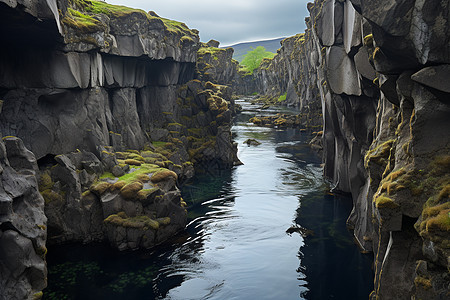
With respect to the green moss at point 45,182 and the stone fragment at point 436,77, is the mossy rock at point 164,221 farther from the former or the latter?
the stone fragment at point 436,77

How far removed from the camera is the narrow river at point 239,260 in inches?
987

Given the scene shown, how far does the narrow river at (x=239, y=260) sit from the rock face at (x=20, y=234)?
4.08m

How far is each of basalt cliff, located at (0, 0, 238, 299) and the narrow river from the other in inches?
101

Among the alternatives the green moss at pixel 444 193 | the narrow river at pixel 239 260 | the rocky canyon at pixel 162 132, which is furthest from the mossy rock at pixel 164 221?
the green moss at pixel 444 193

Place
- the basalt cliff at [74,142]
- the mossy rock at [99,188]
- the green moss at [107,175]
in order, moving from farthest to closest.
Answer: the green moss at [107,175] → the mossy rock at [99,188] → the basalt cliff at [74,142]

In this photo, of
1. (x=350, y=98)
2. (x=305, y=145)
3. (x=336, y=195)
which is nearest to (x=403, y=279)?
(x=350, y=98)

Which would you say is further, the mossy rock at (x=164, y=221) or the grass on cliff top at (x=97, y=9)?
the grass on cliff top at (x=97, y=9)

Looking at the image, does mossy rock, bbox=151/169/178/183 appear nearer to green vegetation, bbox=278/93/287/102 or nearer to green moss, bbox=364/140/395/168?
green moss, bbox=364/140/395/168

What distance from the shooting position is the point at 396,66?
15.8 meters

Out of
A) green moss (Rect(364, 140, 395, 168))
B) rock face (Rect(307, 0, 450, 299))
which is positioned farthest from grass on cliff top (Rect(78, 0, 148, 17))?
green moss (Rect(364, 140, 395, 168))

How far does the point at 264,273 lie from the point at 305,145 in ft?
171

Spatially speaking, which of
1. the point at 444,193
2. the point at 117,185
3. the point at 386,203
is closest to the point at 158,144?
the point at 117,185

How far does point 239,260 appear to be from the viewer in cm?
2942

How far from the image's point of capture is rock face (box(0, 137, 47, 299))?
771 inches
